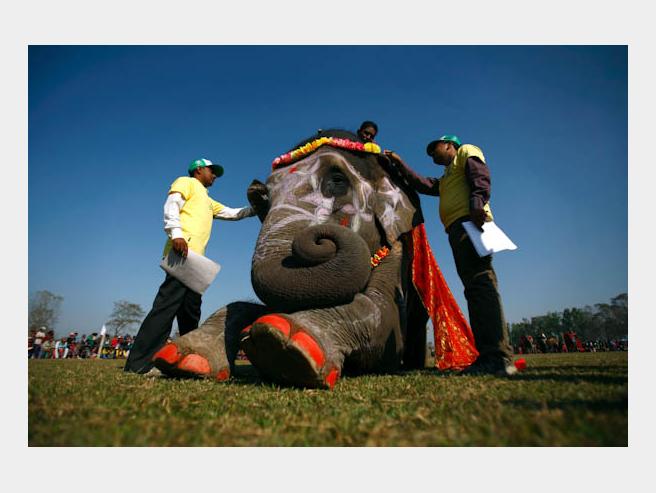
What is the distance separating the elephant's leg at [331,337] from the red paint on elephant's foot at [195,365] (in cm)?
64

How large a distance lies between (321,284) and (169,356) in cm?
122

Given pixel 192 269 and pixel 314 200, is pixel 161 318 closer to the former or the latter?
pixel 192 269

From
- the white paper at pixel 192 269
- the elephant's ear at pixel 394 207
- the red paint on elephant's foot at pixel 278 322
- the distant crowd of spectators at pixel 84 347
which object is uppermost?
the elephant's ear at pixel 394 207

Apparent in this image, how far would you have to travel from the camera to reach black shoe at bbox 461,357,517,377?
286cm

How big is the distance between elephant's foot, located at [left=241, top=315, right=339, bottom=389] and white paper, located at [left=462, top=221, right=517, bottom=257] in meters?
1.52

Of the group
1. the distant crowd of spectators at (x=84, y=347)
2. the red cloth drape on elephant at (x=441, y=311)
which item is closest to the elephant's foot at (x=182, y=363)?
the red cloth drape on elephant at (x=441, y=311)

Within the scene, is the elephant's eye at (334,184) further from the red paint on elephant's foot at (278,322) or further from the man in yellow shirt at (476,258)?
the red paint on elephant's foot at (278,322)

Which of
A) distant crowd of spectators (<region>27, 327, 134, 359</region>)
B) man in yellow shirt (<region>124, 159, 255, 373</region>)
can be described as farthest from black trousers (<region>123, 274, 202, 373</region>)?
distant crowd of spectators (<region>27, 327, 134, 359</region>)

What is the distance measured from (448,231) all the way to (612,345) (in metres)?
19.1

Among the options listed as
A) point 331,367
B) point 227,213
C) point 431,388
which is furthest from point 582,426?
point 227,213

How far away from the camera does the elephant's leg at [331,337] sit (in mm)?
2188

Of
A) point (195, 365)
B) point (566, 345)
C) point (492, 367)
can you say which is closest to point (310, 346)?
point (195, 365)

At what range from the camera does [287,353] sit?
85.7 inches

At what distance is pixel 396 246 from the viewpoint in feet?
12.5
